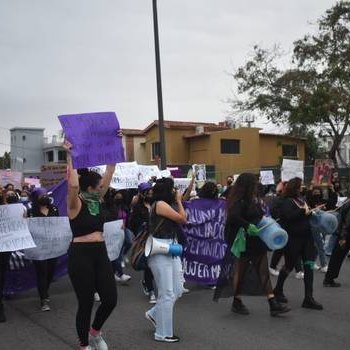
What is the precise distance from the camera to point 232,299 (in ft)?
24.6

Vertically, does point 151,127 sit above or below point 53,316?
above

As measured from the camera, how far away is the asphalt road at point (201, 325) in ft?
18.3

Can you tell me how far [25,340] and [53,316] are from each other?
995 millimetres

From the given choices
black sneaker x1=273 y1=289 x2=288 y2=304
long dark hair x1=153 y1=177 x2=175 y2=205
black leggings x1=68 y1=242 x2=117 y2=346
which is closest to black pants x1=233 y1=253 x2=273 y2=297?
black sneaker x1=273 y1=289 x2=288 y2=304

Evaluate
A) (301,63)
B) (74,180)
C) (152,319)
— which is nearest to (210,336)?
(152,319)

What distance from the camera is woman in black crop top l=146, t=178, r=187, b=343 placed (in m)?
5.62

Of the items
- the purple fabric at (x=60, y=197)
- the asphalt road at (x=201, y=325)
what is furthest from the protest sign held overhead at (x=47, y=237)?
the purple fabric at (x=60, y=197)

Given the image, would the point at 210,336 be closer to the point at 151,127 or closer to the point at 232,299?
the point at 232,299

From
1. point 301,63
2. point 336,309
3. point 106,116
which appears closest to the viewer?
point 106,116

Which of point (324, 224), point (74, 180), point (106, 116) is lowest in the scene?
point (324, 224)

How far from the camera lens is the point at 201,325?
6.27m

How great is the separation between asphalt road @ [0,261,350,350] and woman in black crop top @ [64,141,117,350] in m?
0.79

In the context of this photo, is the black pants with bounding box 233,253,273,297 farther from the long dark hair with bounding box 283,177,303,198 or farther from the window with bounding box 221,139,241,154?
the window with bounding box 221,139,241,154

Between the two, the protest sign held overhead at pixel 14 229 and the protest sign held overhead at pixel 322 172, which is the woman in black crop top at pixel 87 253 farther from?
the protest sign held overhead at pixel 322 172
